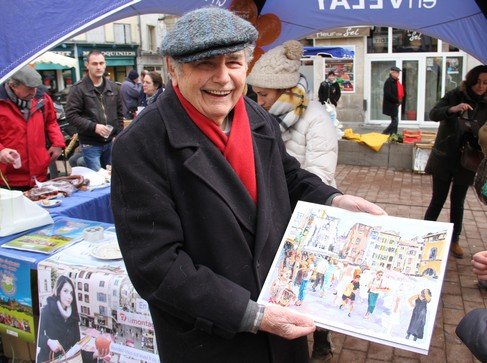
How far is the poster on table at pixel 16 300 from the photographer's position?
2717 mm

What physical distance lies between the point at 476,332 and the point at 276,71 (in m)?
1.76

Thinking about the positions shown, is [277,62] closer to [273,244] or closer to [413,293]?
[273,244]

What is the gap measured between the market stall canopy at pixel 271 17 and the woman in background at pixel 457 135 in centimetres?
30

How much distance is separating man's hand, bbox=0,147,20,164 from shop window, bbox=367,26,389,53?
527 inches

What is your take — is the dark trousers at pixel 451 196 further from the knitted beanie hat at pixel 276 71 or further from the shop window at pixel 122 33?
the shop window at pixel 122 33

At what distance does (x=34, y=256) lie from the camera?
2.73 meters

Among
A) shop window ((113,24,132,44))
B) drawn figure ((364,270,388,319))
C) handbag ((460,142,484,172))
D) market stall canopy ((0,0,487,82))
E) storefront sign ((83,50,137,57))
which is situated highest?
shop window ((113,24,132,44))

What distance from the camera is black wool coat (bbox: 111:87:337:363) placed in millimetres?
1356

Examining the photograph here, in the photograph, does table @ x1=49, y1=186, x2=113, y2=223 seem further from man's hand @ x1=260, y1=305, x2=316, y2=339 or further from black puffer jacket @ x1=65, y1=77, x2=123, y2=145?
man's hand @ x1=260, y1=305, x2=316, y2=339

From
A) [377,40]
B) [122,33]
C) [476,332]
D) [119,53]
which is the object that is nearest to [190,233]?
[476,332]

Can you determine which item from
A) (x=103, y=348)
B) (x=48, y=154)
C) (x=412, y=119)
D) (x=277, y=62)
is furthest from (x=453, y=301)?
(x=412, y=119)

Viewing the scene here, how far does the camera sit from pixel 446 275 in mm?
4418

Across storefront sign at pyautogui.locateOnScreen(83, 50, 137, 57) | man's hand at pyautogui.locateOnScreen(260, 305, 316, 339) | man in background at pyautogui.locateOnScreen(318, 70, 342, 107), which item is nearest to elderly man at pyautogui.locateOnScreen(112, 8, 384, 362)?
man's hand at pyautogui.locateOnScreen(260, 305, 316, 339)

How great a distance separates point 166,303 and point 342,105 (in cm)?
1479
